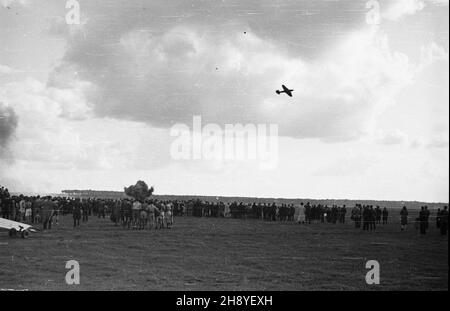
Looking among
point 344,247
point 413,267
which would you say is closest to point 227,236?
point 344,247

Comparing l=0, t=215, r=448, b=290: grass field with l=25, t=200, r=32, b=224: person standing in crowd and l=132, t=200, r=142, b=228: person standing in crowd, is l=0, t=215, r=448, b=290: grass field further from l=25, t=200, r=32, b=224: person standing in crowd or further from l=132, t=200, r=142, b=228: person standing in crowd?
l=25, t=200, r=32, b=224: person standing in crowd

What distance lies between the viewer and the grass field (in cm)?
1004

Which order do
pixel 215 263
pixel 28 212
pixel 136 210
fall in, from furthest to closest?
pixel 28 212
pixel 136 210
pixel 215 263

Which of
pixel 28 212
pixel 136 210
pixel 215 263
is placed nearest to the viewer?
pixel 215 263

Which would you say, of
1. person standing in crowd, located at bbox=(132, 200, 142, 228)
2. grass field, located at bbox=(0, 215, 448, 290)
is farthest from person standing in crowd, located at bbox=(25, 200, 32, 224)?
grass field, located at bbox=(0, 215, 448, 290)

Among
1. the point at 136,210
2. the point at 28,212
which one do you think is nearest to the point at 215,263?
the point at 136,210

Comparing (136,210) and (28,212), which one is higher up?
(136,210)

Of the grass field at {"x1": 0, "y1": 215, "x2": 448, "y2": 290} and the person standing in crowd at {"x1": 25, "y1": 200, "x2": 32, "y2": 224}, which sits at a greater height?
the person standing in crowd at {"x1": 25, "y1": 200, "x2": 32, "y2": 224}

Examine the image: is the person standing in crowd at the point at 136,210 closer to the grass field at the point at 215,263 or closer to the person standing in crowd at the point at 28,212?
the grass field at the point at 215,263

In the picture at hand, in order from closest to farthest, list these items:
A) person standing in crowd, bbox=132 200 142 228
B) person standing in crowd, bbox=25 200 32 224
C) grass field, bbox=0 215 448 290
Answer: grass field, bbox=0 215 448 290, person standing in crowd, bbox=132 200 142 228, person standing in crowd, bbox=25 200 32 224

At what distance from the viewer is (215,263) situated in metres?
12.8

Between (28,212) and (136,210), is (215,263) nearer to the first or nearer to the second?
(136,210)
